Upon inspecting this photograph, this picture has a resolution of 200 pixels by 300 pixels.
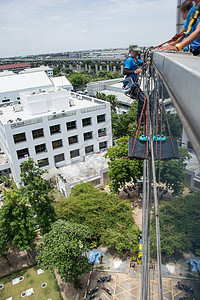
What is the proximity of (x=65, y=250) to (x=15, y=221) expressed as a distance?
3.76 metres

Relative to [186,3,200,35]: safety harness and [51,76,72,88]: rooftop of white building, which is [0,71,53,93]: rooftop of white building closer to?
[51,76,72,88]: rooftop of white building

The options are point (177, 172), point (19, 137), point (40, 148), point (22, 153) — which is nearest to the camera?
point (177, 172)

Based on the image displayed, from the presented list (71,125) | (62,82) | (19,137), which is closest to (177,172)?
(19,137)

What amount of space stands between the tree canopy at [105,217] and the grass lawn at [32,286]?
11.2 ft

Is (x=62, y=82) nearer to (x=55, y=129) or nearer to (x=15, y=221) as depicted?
(x=55, y=129)

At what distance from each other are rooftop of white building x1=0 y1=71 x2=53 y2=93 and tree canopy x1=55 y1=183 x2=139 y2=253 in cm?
2956

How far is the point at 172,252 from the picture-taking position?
4.15 ft

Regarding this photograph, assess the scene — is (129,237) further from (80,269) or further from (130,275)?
(80,269)

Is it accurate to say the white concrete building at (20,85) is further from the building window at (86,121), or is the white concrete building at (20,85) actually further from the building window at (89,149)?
the building window at (89,149)

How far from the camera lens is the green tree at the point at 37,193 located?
11.2 metres

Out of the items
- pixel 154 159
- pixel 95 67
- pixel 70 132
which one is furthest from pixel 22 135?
pixel 95 67

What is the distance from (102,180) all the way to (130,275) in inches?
349

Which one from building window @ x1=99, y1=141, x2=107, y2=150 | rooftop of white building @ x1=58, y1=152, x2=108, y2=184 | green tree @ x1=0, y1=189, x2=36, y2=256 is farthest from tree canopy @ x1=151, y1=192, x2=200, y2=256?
building window @ x1=99, y1=141, x2=107, y2=150

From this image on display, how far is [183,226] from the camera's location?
3.34 ft
